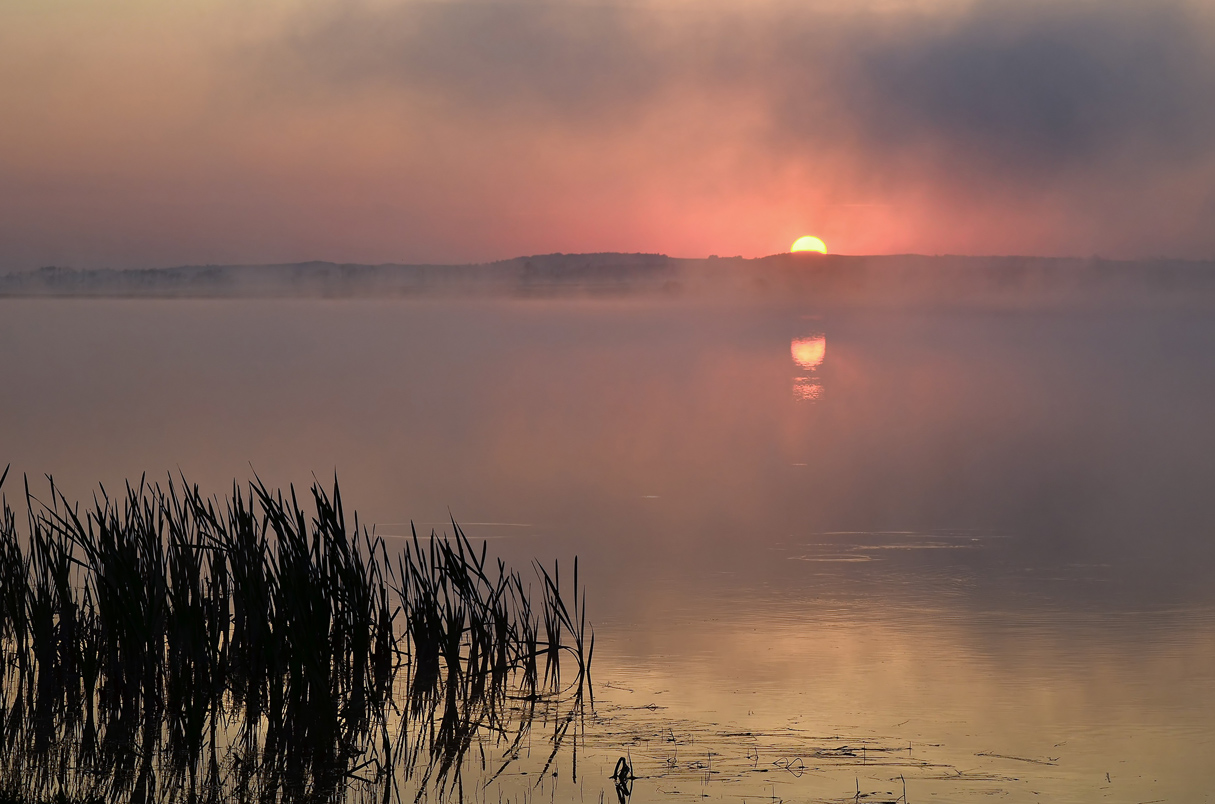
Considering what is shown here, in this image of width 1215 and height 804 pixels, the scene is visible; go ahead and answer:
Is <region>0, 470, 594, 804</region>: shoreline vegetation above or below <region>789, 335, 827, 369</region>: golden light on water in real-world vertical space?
below

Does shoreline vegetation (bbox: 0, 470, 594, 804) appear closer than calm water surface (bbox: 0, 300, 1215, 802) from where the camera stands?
Yes

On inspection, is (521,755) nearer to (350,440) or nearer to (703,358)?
(350,440)

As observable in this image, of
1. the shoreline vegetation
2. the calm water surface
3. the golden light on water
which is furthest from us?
the golden light on water

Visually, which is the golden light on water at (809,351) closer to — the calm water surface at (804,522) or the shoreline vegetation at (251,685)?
the calm water surface at (804,522)

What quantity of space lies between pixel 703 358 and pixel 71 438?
87.9ft

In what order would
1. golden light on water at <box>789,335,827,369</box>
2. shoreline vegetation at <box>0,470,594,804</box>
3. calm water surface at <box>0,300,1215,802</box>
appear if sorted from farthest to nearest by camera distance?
golden light on water at <box>789,335,827,369</box>
calm water surface at <box>0,300,1215,802</box>
shoreline vegetation at <box>0,470,594,804</box>

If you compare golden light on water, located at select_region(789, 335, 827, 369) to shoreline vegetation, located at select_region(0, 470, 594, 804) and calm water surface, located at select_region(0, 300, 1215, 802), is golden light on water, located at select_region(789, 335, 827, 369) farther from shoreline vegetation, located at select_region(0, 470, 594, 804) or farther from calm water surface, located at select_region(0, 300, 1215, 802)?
shoreline vegetation, located at select_region(0, 470, 594, 804)

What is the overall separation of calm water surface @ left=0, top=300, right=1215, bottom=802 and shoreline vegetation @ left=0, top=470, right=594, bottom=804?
Answer: 53cm

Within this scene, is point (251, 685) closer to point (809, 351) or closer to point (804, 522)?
point (804, 522)

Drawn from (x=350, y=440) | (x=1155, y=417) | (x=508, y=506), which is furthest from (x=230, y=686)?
(x=1155, y=417)

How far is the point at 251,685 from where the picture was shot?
6.19m

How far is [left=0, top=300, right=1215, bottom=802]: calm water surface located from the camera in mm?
6391

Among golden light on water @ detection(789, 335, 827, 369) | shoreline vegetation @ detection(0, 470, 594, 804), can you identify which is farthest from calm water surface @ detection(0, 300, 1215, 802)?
golden light on water @ detection(789, 335, 827, 369)

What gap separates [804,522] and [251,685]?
8.83 metres
